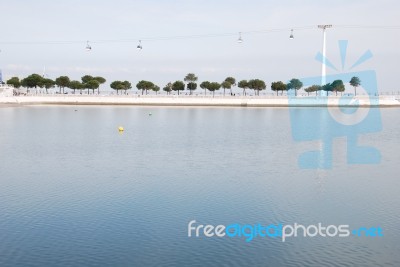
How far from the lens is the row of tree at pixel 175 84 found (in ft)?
446

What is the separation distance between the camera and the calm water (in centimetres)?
1250

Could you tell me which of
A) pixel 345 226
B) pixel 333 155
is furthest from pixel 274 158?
pixel 345 226

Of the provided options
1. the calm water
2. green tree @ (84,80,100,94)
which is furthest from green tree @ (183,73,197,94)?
the calm water

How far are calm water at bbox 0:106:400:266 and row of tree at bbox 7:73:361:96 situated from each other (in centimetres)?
10597

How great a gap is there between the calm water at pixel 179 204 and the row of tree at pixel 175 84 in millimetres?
105974

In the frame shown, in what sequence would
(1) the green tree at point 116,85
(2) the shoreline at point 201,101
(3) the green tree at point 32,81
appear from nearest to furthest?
(2) the shoreline at point 201,101, (3) the green tree at point 32,81, (1) the green tree at point 116,85

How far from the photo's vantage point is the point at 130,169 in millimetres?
25750

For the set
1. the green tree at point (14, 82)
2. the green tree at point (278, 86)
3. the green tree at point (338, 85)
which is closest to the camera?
the green tree at point (14, 82)

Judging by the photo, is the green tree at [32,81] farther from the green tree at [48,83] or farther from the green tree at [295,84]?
the green tree at [295,84]

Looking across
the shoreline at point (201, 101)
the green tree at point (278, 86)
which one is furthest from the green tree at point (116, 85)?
the green tree at point (278, 86)

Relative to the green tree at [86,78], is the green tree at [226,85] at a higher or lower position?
lower

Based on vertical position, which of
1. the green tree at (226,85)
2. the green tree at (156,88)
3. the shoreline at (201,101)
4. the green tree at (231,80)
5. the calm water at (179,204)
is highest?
the green tree at (231,80)

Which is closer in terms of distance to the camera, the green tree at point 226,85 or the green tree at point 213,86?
the green tree at point 213,86

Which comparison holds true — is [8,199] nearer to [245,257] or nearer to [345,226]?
[245,257]
